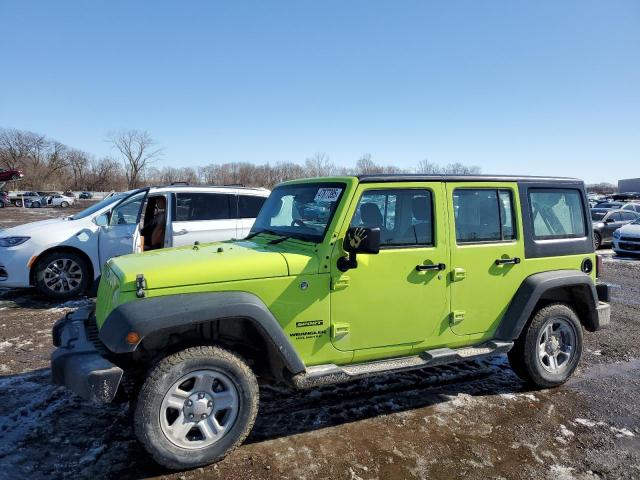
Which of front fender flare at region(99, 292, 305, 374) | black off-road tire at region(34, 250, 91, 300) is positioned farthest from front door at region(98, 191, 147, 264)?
front fender flare at region(99, 292, 305, 374)

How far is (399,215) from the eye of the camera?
371cm

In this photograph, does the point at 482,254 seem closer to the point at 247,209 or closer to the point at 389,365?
the point at 389,365

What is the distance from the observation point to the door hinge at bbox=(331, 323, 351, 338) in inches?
133

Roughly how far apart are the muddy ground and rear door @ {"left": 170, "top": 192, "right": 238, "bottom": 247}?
301 cm

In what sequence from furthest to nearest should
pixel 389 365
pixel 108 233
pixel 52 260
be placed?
pixel 108 233 → pixel 52 260 → pixel 389 365

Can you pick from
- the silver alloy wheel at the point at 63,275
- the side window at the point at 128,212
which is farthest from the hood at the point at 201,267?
the silver alloy wheel at the point at 63,275

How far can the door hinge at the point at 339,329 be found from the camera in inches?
133

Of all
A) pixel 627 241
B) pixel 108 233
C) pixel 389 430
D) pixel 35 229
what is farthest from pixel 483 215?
pixel 627 241

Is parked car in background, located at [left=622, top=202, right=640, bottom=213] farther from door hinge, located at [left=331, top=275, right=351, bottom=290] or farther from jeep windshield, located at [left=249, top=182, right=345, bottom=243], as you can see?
door hinge, located at [left=331, top=275, right=351, bottom=290]

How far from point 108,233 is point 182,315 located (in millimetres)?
5381

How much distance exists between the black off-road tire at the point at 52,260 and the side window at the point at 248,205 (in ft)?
8.99

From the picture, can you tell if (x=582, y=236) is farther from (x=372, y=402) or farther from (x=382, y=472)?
(x=382, y=472)

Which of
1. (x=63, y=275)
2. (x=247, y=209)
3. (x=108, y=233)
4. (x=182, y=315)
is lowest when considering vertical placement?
(x=63, y=275)

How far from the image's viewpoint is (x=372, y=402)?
4.05 meters
